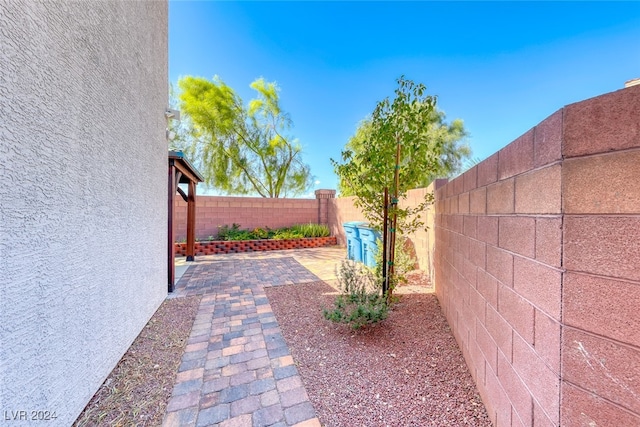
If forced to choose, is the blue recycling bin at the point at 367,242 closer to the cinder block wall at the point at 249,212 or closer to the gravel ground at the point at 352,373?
the gravel ground at the point at 352,373

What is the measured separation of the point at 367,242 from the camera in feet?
19.3

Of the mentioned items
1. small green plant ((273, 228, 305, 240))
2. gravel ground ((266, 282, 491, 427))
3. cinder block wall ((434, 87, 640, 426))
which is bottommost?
gravel ground ((266, 282, 491, 427))

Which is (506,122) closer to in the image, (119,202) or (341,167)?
(341,167)

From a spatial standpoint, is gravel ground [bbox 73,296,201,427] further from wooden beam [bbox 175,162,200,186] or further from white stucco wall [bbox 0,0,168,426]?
wooden beam [bbox 175,162,200,186]

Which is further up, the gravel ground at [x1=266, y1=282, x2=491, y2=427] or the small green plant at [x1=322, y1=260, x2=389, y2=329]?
the small green plant at [x1=322, y1=260, x2=389, y2=329]

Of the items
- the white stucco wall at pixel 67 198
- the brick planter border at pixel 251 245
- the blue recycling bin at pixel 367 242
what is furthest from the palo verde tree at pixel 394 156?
the brick planter border at pixel 251 245

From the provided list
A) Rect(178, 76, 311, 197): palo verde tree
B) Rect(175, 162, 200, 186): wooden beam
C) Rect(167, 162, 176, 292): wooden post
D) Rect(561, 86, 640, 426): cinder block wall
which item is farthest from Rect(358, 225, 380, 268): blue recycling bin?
Rect(178, 76, 311, 197): palo verde tree

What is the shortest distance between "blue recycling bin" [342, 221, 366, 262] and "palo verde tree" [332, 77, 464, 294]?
2.61 metres

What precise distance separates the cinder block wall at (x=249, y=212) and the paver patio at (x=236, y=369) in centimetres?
488

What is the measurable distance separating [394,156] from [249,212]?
25.2 ft

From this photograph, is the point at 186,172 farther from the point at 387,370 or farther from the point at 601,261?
the point at 601,261

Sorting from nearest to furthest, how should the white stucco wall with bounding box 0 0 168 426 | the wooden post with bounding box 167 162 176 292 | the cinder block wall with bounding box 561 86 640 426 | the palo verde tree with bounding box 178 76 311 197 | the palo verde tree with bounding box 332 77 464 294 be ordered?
the cinder block wall with bounding box 561 86 640 426 < the white stucco wall with bounding box 0 0 168 426 < the palo verde tree with bounding box 332 77 464 294 < the wooden post with bounding box 167 162 176 292 < the palo verde tree with bounding box 178 76 311 197

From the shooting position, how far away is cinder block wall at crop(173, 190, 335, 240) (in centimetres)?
916

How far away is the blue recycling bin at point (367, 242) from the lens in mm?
5456
